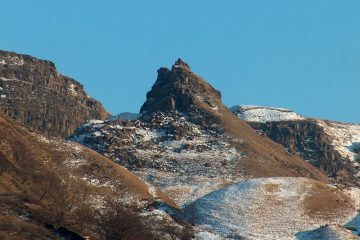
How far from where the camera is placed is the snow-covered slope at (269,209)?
4887 inches

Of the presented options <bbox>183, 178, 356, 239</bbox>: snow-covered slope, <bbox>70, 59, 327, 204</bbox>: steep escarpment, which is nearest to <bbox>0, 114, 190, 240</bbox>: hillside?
<bbox>183, 178, 356, 239</bbox>: snow-covered slope

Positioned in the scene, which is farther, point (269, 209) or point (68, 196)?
point (269, 209)

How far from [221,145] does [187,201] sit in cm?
5274

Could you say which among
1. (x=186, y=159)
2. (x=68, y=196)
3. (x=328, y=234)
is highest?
(x=186, y=159)

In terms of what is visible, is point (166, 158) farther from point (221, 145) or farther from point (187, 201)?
point (187, 201)

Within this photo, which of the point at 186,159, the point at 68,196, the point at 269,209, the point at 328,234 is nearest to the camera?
the point at 68,196

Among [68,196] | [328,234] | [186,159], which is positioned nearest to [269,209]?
[328,234]

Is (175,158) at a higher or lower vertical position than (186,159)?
higher

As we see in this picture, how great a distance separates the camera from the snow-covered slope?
12412cm

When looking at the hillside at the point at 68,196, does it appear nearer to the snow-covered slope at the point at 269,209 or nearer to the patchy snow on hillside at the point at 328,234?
the snow-covered slope at the point at 269,209

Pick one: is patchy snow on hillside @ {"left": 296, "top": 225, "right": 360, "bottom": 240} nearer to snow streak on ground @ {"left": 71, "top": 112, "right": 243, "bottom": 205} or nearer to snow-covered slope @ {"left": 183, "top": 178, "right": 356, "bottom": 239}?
snow-covered slope @ {"left": 183, "top": 178, "right": 356, "bottom": 239}

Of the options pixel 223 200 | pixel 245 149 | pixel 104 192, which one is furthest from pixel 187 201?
pixel 245 149

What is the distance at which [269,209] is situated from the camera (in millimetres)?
133375

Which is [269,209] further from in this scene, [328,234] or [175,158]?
[175,158]
